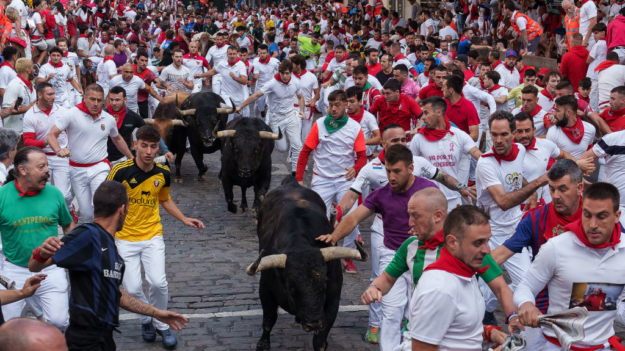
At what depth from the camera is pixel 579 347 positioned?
4.64 metres

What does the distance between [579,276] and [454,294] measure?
3.64 ft

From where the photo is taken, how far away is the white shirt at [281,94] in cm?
1459

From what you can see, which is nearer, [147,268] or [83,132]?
[147,268]

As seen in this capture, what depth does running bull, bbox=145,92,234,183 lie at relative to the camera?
47.3ft

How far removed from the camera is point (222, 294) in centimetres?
854

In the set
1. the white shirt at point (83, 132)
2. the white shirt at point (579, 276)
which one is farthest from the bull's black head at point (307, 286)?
the white shirt at point (83, 132)

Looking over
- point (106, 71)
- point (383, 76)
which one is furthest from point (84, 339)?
point (106, 71)

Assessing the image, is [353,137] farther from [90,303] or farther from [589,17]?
[589,17]

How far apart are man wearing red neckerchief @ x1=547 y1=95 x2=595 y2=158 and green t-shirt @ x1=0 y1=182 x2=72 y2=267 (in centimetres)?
644

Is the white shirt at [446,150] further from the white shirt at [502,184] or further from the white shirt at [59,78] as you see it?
the white shirt at [59,78]

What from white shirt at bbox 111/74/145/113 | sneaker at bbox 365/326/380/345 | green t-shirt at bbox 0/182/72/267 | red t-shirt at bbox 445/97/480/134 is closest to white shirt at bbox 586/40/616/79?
red t-shirt at bbox 445/97/480/134

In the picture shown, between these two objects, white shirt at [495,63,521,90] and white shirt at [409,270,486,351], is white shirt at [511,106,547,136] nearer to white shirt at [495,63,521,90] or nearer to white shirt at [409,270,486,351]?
white shirt at [495,63,521,90]

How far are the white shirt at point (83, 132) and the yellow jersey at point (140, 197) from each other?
2.22 m

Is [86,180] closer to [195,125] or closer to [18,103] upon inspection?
[18,103]
